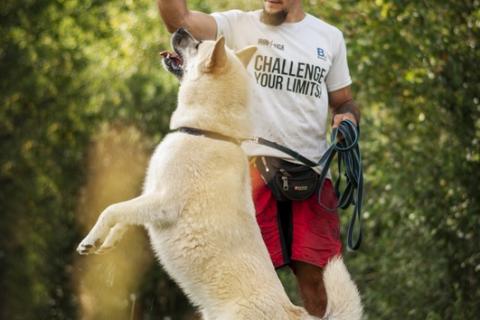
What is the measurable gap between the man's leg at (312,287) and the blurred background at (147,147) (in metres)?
3.81

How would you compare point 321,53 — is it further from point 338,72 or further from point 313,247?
point 313,247

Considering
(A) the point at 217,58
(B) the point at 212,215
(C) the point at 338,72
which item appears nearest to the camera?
(B) the point at 212,215

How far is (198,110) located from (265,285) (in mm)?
1063

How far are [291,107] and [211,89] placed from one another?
0.55 meters

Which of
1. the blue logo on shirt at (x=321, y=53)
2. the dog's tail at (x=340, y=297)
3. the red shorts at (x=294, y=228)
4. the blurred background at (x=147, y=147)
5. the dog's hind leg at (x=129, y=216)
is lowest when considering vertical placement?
the blurred background at (x=147, y=147)

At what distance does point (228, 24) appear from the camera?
19.7 ft

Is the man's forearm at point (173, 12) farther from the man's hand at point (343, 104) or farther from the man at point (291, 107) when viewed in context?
the man's hand at point (343, 104)

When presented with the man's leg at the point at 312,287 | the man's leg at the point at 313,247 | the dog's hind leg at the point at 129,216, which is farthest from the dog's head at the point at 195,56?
the man's leg at the point at 312,287

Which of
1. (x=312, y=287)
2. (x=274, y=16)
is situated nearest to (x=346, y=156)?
(x=312, y=287)

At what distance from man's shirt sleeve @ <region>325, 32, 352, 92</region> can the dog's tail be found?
1.38 meters

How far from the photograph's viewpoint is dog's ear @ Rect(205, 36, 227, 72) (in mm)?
5453

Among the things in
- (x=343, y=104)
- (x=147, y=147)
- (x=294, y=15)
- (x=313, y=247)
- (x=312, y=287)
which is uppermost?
(x=294, y=15)

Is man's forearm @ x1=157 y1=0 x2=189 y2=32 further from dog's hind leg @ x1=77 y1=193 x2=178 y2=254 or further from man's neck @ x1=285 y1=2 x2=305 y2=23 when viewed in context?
dog's hind leg @ x1=77 y1=193 x2=178 y2=254

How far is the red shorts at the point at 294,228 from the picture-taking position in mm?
5945
